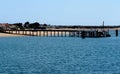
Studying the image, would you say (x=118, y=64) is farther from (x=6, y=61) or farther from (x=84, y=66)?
(x=6, y=61)

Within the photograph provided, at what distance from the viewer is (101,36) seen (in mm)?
→ 194125

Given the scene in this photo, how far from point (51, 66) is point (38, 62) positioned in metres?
5.76

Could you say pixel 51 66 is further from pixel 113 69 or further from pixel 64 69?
pixel 113 69

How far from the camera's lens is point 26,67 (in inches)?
2532

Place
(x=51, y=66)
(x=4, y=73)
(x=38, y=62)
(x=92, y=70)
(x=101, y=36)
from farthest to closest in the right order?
(x=101, y=36) < (x=38, y=62) < (x=51, y=66) < (x=92, y=70) < (x=4, y=73)

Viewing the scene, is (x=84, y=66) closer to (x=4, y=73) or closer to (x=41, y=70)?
(x=41, y=70)

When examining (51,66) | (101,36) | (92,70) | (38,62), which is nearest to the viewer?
(92,70)

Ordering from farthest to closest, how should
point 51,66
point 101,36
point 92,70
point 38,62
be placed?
point 101,36 → point 38,62 → point 51,66 → point 92,70

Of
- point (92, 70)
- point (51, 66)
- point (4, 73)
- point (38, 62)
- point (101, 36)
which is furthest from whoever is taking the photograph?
point (101, 36)

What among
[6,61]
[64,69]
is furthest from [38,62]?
[64,69]

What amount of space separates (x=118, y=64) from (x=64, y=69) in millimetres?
10087

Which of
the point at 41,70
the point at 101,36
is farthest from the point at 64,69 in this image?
the point at 101,36

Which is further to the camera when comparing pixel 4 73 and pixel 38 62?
pixel 38 62

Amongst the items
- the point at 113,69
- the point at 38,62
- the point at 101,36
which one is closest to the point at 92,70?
the point at 113,69
